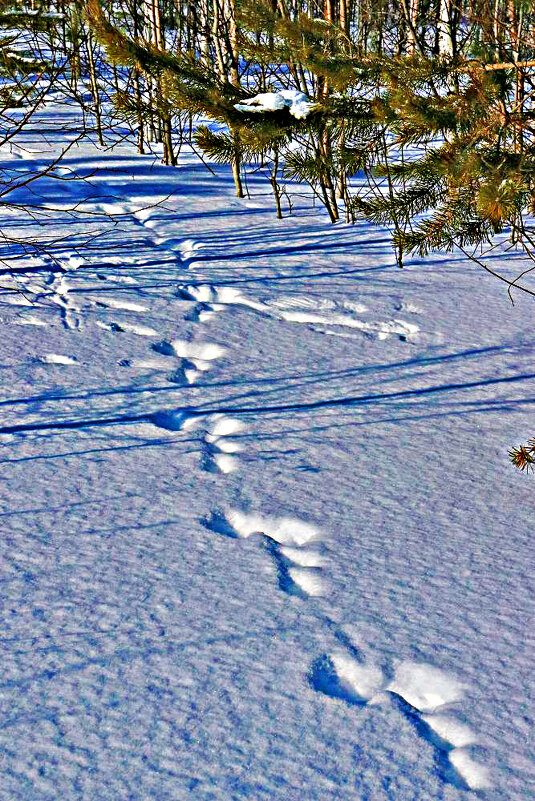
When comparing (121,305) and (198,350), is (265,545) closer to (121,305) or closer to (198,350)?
(198,350)

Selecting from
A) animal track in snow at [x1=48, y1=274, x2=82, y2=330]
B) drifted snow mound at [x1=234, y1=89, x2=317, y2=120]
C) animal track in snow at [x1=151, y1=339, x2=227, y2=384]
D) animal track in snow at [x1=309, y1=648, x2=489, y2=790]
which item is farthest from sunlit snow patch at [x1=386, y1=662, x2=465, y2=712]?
animal track in snow at [x1=48, y1=274, x2=82, y2=330]

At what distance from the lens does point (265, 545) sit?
216 cm

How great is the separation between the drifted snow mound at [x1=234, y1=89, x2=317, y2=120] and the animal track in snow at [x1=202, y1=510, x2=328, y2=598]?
1316mm

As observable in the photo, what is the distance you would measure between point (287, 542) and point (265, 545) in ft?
0.25

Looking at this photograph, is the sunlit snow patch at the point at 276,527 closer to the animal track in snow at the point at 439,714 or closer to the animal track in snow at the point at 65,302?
the animal track in snow at the point at 439,714

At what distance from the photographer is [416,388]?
3.23 meters

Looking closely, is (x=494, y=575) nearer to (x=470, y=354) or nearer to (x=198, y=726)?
(x=198, y=726)

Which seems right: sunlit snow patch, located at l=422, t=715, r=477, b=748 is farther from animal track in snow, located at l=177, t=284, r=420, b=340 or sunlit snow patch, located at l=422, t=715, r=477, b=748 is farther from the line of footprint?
animal track in snow, located at l=177, t=284, r=420, b=340

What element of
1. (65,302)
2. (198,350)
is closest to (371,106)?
(198,350)

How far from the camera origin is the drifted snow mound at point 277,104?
2418 millimetres

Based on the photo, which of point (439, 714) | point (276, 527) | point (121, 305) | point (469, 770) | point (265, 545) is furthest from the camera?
point (121, 305)

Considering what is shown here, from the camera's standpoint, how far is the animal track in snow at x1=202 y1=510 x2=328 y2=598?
6.55 ft

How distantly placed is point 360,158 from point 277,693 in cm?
180

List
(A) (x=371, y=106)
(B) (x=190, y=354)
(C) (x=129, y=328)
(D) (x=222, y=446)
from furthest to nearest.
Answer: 1. (C) (x=129, y=328)
2. (B) (x=190, y=354)
3. (D) (x=222, y=446)
4. (A) (x=371, y=106)
